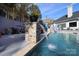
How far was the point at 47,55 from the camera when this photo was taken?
251 centimetres

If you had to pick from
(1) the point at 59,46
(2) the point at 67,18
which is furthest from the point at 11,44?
(2) the point at 67,18

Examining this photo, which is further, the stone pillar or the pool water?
the stone pillar

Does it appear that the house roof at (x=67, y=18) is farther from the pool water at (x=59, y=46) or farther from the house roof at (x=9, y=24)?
the house roof at (x=9, y=24)

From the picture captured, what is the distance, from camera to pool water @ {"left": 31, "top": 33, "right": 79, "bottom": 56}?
2506mm

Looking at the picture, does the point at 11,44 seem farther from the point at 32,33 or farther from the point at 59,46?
the point at 59,46

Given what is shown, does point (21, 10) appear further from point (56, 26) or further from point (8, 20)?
point (56, 26)

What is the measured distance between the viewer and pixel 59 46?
252cm

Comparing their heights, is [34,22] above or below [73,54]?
above

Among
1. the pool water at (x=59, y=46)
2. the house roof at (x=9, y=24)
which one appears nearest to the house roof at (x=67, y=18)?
the pool water at (x=59, y=46)

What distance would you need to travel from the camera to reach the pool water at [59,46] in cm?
251

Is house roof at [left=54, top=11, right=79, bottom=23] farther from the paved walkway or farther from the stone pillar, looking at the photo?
the paved walkway

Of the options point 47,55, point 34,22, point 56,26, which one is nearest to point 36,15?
point 34,22

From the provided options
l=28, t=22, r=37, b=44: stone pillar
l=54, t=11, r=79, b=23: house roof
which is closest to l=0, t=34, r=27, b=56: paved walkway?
l=28, t=22, r=37, b=44: stone pillar

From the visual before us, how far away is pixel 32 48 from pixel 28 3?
526mm
